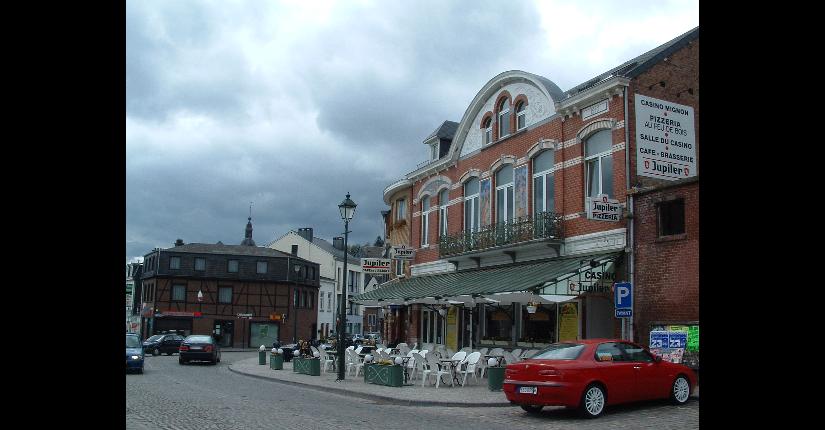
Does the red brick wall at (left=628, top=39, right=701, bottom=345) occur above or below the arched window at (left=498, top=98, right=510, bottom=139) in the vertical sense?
below

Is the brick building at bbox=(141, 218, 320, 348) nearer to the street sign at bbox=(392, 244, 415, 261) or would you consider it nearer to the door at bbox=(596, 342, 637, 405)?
the street sign at bbox=(392, 244, 415, 261)

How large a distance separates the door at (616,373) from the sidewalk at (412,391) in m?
1.61

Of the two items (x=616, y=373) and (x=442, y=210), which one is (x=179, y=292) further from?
(x=616, y=373)

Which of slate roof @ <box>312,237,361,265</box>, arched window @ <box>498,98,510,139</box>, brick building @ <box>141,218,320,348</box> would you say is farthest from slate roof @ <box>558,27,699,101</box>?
slate roof @ <box>312,237,361,265</box>

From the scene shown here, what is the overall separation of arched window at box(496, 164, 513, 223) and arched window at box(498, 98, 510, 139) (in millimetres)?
1264

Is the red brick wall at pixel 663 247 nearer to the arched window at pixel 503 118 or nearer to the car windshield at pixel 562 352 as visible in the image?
the car windshield at pixel 562 352

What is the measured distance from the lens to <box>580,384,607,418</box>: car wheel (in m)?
12.0

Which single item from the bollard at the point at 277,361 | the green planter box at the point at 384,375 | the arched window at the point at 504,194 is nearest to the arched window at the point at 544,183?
the arched window at the point at 504,194

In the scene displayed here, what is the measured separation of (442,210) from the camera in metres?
28.8

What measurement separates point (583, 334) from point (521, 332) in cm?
340

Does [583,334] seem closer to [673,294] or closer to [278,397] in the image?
[673,294]
